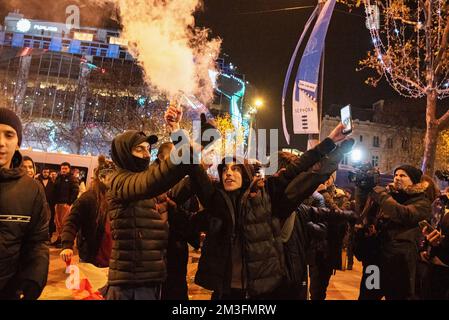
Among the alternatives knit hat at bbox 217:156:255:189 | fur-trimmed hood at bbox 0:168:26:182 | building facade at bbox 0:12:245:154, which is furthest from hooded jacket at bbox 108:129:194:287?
building facade at bbox 0:12:245:154

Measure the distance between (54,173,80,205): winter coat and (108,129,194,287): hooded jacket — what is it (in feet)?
27.3

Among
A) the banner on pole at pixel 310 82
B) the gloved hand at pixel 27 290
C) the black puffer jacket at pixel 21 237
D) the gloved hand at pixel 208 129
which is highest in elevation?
the banner on pole at pixel 310 82

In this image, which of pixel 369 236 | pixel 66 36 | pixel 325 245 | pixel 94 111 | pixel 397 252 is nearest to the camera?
pixel 397 252

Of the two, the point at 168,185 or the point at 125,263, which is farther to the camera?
the point at 125,263

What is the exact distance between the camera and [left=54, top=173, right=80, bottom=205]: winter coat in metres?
10.7

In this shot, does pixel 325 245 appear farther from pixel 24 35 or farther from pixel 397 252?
pixel 24 35

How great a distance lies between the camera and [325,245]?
208 inches

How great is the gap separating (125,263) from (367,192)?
3.06 meters

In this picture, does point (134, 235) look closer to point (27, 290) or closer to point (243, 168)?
point (27, 290)

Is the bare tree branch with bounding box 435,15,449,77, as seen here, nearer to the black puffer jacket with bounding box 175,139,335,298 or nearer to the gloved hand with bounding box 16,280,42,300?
the black puffer jacket with bounding box 175,139,335,298

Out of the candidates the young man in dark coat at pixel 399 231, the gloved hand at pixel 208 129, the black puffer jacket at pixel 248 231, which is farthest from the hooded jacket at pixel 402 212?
the gloved hand at pixel 208 129

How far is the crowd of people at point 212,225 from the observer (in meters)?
2.63

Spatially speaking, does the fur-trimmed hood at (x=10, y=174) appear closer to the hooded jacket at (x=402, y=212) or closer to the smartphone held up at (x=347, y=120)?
the smartphone held up at (x=347, y=120)
